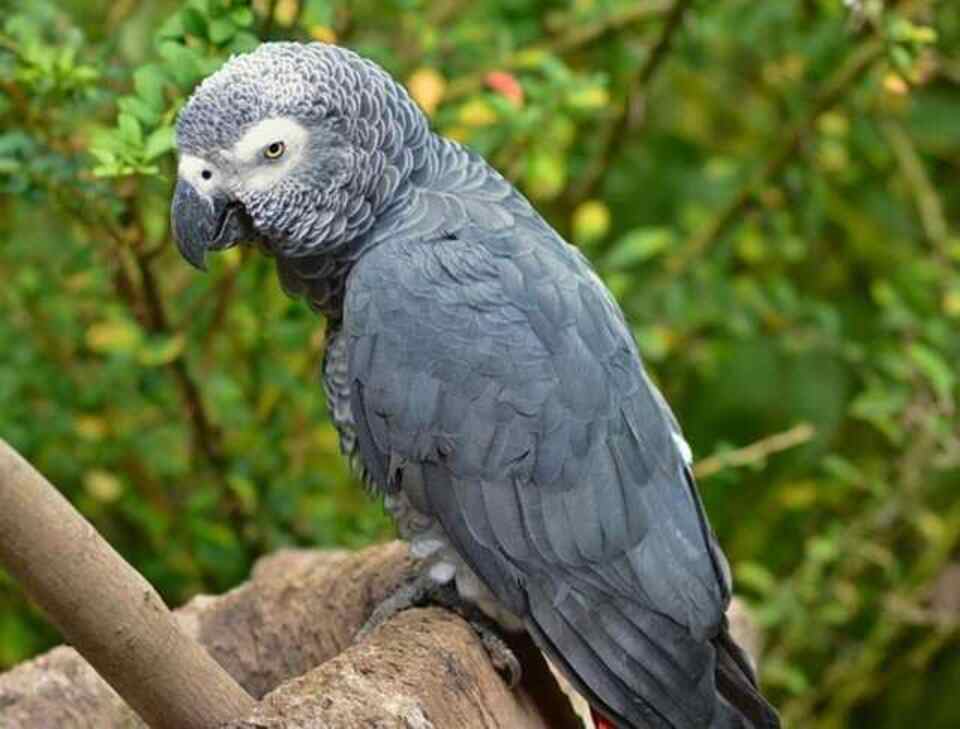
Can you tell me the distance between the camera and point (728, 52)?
2.85 metres

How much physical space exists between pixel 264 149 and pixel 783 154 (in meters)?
1.25

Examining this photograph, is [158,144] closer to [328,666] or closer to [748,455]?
[328,666]

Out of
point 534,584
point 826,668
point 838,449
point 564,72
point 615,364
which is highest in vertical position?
point 564,72

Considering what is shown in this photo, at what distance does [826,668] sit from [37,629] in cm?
157

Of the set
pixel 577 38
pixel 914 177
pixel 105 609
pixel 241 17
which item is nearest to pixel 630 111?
pixel 577 38

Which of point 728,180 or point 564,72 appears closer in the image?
point 564,72

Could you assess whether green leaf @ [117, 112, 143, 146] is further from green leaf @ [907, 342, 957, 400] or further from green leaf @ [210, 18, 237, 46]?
green leaf @ [907, 342, 957, 400]

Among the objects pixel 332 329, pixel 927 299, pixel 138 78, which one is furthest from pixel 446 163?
pixel 927 299

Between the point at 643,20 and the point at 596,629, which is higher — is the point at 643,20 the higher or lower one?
the higher one

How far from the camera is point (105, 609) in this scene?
1.11 meters

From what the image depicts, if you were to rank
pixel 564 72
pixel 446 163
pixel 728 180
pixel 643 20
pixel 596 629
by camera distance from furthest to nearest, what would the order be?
pixel 728 180 → pixel 643 20 → pixel 564 72 → pixel 446 163 → pixel 596 629

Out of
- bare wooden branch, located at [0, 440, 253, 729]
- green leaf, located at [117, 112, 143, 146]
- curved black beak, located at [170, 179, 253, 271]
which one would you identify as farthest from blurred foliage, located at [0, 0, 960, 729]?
bare wooden branch, located at [0, 440, 253, 729]

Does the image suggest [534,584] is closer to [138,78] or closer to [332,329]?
[332,329]

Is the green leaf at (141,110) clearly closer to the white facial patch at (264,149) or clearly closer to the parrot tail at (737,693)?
the white facial patch at (264,149)
